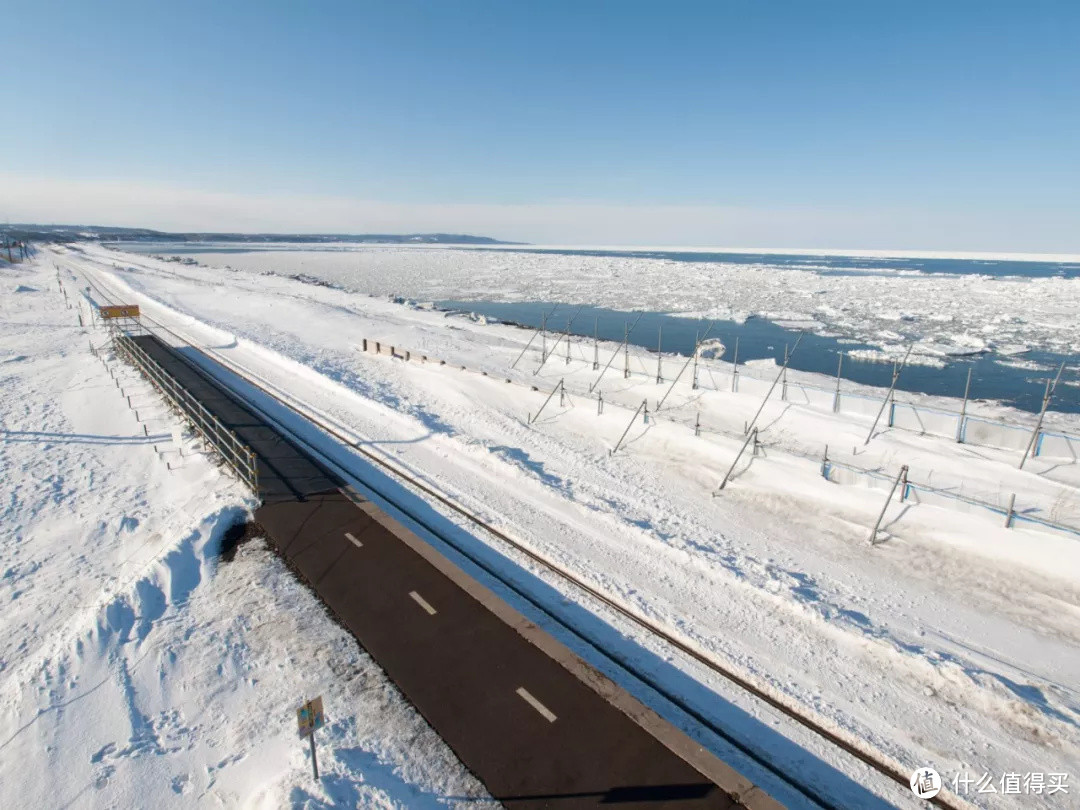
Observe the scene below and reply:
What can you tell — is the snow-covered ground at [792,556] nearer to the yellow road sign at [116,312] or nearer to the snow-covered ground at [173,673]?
the snow-covered ground at [173,673]

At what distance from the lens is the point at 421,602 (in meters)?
10.4

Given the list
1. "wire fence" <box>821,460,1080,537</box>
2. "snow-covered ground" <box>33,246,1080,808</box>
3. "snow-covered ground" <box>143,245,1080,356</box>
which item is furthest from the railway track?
"snow-covered ground" <box>143,245,1080,356</box>

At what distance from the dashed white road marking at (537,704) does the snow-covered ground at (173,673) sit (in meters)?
1.30

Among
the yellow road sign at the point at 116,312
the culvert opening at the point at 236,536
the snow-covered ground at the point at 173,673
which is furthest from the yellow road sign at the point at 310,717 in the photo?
the yellow road sign at the point at 116,312

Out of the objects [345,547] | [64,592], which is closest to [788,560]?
[345,547]

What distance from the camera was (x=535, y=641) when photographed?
30.9ft

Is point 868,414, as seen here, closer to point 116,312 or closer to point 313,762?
point 313,762

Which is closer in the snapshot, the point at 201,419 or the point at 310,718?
the point at 310,718

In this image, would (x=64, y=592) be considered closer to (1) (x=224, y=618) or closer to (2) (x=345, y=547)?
(1) (x=224, y=618)

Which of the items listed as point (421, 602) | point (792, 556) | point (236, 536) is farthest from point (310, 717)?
point (792, 556)

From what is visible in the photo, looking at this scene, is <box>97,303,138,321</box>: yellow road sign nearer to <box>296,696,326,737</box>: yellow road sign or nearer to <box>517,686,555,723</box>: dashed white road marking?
<box>296,696,326,737</box>: yellow road sign

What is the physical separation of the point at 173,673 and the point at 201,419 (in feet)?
42.1

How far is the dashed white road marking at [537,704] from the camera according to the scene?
7.93m

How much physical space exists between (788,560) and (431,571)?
7.88 metres
